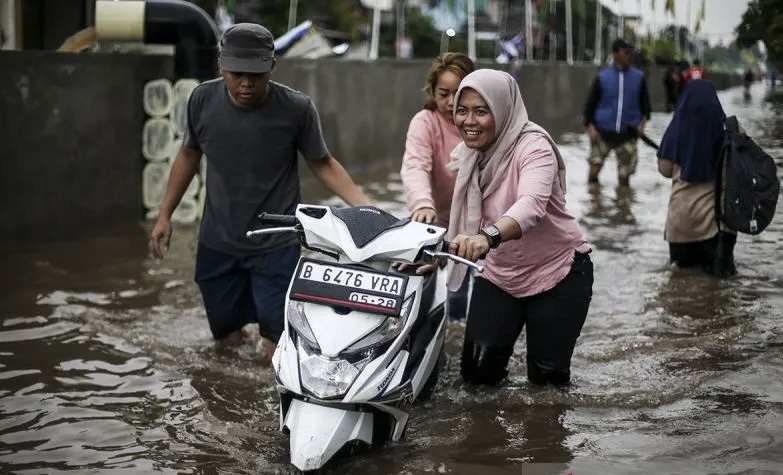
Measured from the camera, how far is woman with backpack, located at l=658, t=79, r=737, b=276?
926cm

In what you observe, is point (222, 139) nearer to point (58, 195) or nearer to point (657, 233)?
point (58, 195)

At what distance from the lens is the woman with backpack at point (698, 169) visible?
30.4 ft

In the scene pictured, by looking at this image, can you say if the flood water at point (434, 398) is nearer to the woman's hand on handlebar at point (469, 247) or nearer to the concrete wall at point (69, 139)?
the concrete wall at point (69, 139)

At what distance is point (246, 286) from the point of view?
22.0ft

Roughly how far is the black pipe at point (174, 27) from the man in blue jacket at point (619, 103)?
16.9ft

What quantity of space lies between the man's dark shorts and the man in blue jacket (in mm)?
8602

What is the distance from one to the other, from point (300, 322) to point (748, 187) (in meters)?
5.02

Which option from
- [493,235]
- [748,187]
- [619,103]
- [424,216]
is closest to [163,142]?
[619,103]

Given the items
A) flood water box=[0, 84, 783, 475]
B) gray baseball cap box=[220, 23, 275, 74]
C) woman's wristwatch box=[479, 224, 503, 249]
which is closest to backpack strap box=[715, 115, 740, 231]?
flood water box=[0, 84, 783, 475]

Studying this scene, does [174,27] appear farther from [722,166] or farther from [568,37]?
[568,37]

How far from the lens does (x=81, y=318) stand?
8008 mm

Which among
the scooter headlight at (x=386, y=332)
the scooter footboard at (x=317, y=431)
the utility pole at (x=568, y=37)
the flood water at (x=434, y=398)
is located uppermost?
the utility pole at (x=568, y=37)

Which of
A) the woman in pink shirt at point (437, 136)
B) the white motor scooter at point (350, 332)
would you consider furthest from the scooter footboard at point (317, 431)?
the woman in pink shirt at point (437, 136)

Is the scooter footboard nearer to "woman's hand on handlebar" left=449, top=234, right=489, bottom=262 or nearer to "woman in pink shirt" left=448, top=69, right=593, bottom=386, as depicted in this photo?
"woman's hand on handlebar" left=449, top=234, right=489, bottom=262
